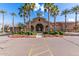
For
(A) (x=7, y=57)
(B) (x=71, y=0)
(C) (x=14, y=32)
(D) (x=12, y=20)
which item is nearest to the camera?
(A) (x=7, y=57)

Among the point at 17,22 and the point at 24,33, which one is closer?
the point at 17,22

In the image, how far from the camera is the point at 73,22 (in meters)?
16.5

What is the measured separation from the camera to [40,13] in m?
16.7

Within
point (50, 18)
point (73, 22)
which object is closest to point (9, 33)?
point (50, 18)

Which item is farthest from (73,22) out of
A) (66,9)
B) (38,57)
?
(38,57)

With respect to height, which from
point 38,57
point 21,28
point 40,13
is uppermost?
point 40,13

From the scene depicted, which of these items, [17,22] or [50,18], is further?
[50,18]

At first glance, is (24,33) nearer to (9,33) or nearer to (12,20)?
(9,33)

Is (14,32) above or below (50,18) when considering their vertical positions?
below

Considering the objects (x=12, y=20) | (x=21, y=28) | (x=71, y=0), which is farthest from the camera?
(x=21, y=28)

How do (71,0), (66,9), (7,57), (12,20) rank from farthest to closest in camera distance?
(12,20), (66,9), (71,0), (7,57)

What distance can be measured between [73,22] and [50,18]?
3.54m

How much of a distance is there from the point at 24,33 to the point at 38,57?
10784 mm

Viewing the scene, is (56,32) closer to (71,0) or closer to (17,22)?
(17,22)
